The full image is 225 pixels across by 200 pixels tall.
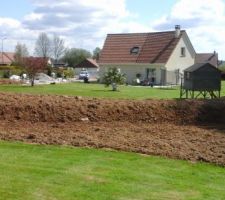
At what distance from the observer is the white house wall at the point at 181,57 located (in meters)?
59.5

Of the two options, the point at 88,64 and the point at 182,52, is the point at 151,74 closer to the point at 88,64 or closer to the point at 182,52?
the point at 182,52

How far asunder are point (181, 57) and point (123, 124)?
48.9m

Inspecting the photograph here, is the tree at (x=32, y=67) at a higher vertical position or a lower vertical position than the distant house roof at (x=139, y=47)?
lower

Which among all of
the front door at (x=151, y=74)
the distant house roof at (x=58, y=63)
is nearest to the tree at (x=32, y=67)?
the front door at (x=151, y=74)

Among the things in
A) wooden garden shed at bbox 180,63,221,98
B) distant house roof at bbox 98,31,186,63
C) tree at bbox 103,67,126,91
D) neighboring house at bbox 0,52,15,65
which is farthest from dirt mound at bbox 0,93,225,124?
neighboring house at bbox 0,52,15,65

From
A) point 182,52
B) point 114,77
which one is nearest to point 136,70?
point 182,52

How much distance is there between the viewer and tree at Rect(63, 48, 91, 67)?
399 feet

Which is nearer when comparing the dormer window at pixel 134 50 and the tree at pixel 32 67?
the tree at pixel 32 67

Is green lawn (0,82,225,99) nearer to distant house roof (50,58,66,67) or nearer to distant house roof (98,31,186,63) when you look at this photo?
distant house roof (98,31,186,63)

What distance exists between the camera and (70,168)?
845cm

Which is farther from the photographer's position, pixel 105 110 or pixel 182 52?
pixel 182 52

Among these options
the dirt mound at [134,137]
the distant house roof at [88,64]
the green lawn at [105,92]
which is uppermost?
the distant house roof at [88,64]

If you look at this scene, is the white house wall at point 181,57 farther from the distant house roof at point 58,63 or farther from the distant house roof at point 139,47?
the distant house roof at point 58,63

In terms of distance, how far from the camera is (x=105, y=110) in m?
14.0
